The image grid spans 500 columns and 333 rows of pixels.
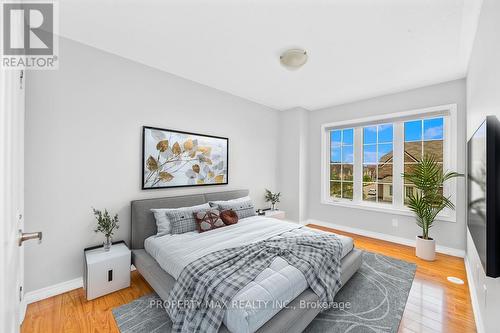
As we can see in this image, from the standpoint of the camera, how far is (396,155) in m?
3.85

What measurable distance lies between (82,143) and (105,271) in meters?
1.41

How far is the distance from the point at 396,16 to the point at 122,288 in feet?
12.6

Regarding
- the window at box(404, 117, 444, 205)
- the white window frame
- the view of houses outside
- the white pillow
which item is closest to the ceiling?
the white window frame

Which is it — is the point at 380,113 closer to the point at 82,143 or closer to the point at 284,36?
the point at 284,36

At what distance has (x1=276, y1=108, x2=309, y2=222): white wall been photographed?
4.72 meters

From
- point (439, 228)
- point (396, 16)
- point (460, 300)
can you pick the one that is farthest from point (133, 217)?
point (439, 228)

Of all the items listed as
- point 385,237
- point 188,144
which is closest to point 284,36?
point 188,144

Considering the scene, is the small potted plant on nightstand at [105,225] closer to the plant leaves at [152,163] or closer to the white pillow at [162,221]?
the white pillow at [162,221]

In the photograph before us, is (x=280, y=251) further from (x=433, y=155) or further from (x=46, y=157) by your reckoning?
(x=433, y=155)

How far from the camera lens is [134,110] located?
2.77 meters

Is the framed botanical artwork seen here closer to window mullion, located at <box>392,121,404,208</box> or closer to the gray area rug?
the gray area rug

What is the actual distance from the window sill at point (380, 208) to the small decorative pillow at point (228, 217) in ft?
8.17

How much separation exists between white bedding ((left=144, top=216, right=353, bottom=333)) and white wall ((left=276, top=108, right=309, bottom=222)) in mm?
1738

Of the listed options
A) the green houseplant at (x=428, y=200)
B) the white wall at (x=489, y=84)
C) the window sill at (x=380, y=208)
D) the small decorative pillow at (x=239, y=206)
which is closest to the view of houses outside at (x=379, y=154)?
the window sill at (x=380, y=208)
